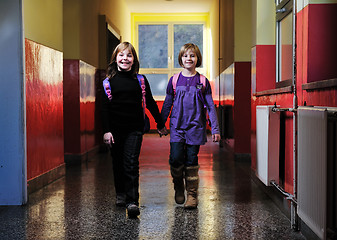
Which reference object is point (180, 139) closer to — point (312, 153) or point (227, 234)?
point (227, 234)

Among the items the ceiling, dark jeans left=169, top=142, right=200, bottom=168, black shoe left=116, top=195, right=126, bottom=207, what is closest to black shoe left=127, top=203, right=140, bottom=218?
black shoe left=116, top=195, right=126, bottom=207

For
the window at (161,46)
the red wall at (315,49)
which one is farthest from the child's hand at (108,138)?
the window at (161,46)

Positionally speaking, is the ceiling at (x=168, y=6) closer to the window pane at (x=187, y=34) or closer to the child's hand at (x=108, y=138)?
the window pane at (x=187, y=34)

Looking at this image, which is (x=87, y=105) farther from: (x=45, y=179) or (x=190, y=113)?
(x=190, y=113)

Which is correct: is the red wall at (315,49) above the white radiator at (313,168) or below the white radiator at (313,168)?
above

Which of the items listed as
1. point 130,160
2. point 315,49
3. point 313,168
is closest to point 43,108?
point 130,160

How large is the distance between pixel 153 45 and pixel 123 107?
368 inches

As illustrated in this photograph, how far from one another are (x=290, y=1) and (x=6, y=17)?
6.98 feet

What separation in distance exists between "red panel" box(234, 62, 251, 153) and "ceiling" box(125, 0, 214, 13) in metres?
4.89

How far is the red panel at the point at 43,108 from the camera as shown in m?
3.78

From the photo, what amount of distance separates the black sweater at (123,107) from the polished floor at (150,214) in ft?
1.94

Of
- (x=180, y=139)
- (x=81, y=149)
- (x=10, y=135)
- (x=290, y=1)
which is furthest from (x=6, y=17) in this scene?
(x=81, y=149)

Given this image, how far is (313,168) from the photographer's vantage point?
2016 mm

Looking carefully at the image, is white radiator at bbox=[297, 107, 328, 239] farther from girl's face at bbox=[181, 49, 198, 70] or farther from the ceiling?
the ceiling
